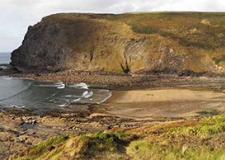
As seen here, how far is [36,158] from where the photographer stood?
16.9m

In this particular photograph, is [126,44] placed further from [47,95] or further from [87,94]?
[47,95]

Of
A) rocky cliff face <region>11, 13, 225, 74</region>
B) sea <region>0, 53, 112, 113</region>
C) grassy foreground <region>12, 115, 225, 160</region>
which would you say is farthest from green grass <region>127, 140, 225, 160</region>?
rocky cliff face <region>11, 13, 225, 74</region>

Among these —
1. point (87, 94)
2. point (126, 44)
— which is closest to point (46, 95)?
point (87, 94)

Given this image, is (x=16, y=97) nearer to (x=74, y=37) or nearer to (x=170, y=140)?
(x=74, y=37)

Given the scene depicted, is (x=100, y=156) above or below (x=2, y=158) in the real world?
above

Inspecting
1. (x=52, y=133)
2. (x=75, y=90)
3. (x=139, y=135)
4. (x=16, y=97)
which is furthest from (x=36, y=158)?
(x=75, y=90)

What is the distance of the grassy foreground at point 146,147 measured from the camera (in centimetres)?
1439

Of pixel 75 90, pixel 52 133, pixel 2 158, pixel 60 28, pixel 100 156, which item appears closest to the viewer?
pixel 100 156

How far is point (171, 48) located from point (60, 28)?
36810mm

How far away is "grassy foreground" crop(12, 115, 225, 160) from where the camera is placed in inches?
567

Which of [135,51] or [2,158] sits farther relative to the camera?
[135,51]

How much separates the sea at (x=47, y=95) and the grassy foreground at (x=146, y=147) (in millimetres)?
49235

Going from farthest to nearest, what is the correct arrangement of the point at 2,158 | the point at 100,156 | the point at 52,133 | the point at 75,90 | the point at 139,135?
the point at 75,90 → the point at 52,133 → the point at 2,158 → the point at 139,135 → the point at 100,156

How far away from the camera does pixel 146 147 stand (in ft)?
51.2
